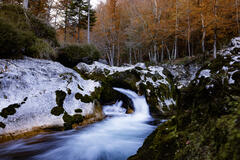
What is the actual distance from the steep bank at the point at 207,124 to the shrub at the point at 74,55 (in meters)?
9.02

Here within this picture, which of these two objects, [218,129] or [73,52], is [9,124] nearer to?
[218,129]

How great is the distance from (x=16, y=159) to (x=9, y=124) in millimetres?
1134

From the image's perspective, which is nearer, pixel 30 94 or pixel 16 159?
pixel 16 159

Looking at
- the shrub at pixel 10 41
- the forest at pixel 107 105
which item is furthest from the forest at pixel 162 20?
the shrub at pixel 10 41

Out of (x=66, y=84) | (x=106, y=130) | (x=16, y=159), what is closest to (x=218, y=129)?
(x=16, y=159)

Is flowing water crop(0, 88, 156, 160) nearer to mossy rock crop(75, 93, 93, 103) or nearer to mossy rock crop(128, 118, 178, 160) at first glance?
mossy rock crop(75, 93, 93, 103)

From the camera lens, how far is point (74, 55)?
32.3ft

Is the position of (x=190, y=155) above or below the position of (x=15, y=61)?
below

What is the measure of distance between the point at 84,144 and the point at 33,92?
2533mm

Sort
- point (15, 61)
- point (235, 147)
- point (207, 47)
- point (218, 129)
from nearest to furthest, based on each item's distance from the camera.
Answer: point (235, 147) → point (218, 129) → point (15, 61) → point (207, 47)

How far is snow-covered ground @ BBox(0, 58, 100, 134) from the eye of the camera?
155 inches

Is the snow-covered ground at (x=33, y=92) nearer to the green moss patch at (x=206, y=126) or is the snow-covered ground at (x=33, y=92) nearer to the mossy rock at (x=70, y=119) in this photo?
the mossy rock at (x=70, y=119)

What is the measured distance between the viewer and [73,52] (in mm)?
9734

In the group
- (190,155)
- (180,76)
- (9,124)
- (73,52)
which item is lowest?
(9,124)
